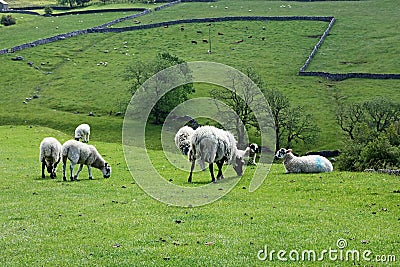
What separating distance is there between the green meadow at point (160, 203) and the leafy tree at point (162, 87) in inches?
125

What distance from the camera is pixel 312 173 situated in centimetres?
2908

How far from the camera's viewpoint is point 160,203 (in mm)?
20703

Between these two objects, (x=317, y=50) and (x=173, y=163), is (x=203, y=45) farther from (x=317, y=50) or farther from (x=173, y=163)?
(x=173, y=163)

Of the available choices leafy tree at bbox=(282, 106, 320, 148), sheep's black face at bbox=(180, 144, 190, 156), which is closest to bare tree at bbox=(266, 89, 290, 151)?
leafy tree at bbox=(282, 106, 320, 148)

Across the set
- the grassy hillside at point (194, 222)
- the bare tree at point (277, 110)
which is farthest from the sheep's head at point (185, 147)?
the bare tree at point (277, 110)

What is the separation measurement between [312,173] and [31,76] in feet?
247

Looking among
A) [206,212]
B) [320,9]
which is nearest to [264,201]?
[206,212]

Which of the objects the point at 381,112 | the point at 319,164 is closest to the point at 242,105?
the point at 381,112

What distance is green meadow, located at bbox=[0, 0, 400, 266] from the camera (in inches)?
561

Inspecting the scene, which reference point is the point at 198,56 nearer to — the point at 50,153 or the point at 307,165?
the point at 307,165

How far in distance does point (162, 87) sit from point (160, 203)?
55173 mm

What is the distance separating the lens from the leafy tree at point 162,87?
243 feet

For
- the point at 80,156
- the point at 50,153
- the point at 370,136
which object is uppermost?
the point at 370,136

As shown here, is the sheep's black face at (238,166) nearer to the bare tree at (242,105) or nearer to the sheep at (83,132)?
the sheep at (83,132)
